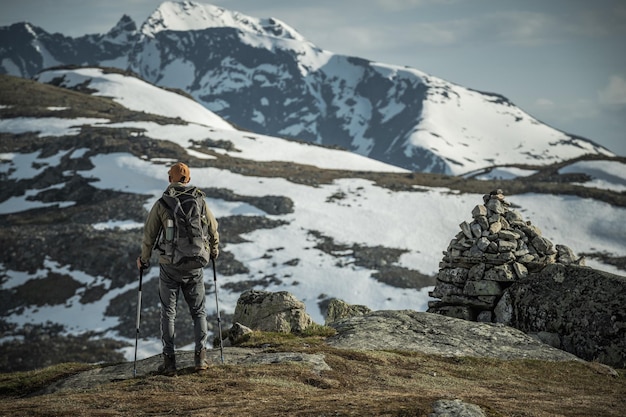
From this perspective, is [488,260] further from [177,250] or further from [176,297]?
[177,250]

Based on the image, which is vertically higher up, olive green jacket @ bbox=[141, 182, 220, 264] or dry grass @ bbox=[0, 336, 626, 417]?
olive green jacket @ bbox=[141, 182, 220, 264]

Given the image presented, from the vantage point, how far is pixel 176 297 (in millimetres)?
13484

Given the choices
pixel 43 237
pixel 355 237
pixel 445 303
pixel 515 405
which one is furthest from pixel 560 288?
pixel 43 237

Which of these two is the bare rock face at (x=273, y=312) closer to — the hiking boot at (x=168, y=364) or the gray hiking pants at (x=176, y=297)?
the gray hiking pants at (x=176, y=297)

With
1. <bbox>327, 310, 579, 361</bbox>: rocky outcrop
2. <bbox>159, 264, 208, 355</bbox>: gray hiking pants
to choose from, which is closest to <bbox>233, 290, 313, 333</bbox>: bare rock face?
<bbox>327, 310, 579, 361</bbox>: rocky outcrop

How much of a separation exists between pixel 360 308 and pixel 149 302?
46.3 meters

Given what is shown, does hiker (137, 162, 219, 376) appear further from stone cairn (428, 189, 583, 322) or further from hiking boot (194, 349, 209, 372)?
stone cairn (428, 189, 583, 322)

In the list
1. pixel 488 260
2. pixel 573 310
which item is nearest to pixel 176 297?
pixel 573 310

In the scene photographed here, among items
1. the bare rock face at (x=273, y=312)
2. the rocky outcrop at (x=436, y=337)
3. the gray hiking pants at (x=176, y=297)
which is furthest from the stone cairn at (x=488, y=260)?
the gray hiking pants at (x=176, y=297)

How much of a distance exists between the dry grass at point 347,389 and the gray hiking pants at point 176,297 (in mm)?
835

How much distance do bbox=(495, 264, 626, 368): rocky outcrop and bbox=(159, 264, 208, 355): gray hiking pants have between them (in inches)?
517

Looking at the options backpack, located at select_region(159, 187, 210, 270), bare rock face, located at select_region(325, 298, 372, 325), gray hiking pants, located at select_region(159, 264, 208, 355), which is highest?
backpack, located at select_region(159, 187, 210, 270)

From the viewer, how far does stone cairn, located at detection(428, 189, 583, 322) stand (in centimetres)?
2325

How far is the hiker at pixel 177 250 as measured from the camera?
13.0 metres
